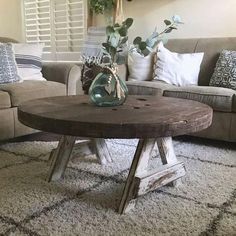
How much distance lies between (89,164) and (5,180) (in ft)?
1.72

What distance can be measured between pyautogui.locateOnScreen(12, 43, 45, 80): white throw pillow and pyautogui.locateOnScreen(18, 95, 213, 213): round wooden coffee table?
4.21 feet

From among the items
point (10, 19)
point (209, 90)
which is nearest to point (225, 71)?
point (209, 90)

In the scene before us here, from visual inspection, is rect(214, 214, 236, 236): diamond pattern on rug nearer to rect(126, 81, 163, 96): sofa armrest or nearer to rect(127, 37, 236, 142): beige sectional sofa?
rect(127, 37, 236, 142): beige sectional sofa

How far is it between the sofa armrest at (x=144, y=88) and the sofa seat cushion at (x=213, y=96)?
0.17m

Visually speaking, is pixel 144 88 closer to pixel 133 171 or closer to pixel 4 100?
pixel 4 100

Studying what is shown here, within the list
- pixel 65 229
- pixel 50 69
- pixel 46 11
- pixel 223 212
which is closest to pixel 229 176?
pixel 223 212

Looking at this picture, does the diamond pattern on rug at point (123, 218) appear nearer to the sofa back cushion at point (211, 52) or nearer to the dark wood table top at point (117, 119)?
the dark wood table top at point (117, 119)

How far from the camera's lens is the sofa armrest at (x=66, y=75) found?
→ 9.86 feet

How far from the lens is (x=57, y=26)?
4.41m

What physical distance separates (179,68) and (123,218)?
186cm

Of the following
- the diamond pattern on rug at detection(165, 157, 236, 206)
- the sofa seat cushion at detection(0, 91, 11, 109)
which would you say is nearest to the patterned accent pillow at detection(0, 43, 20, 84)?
the sofa seat cushion at detection(0, 91, 11, 109)

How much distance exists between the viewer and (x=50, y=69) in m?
3.15

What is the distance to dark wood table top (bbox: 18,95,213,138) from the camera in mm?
1320

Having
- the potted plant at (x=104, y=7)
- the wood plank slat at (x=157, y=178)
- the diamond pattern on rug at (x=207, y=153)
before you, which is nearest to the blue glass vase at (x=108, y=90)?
the wood plank slat at (x=157, y=178)
